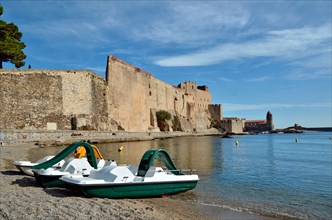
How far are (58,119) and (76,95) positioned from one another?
3393 millimetres

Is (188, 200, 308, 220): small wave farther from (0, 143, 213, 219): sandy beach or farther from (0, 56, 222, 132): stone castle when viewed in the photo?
(0, 56, 222, 132): stone castle

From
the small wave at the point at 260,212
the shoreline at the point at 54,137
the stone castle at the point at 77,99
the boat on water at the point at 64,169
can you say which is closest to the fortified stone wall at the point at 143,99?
the stone castle at the point at 77,99

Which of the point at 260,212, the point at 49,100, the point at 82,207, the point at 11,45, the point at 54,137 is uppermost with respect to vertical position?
the point at 11,45

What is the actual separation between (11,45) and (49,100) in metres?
6.16

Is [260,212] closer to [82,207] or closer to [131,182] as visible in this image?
[131,182]

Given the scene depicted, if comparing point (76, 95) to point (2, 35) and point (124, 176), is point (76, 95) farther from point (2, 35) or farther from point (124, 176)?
point (124, 176)

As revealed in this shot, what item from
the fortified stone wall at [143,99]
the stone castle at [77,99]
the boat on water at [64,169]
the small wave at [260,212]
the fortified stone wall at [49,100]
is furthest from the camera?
the fortified stone wall at [143,99]

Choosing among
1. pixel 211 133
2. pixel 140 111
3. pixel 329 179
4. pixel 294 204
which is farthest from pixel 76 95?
pixel 211 133

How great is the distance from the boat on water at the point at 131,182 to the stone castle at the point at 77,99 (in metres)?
25.4

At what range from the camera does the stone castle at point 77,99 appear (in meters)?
30.6

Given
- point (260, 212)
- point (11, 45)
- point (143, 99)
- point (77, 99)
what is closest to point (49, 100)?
point (77, 99)

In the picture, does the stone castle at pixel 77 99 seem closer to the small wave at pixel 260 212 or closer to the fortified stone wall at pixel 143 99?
the fortified stone wall at pixel 143 99

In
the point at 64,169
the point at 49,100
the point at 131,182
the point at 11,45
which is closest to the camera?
the point at 131,182

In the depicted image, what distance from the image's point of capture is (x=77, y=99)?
34.6 metres
